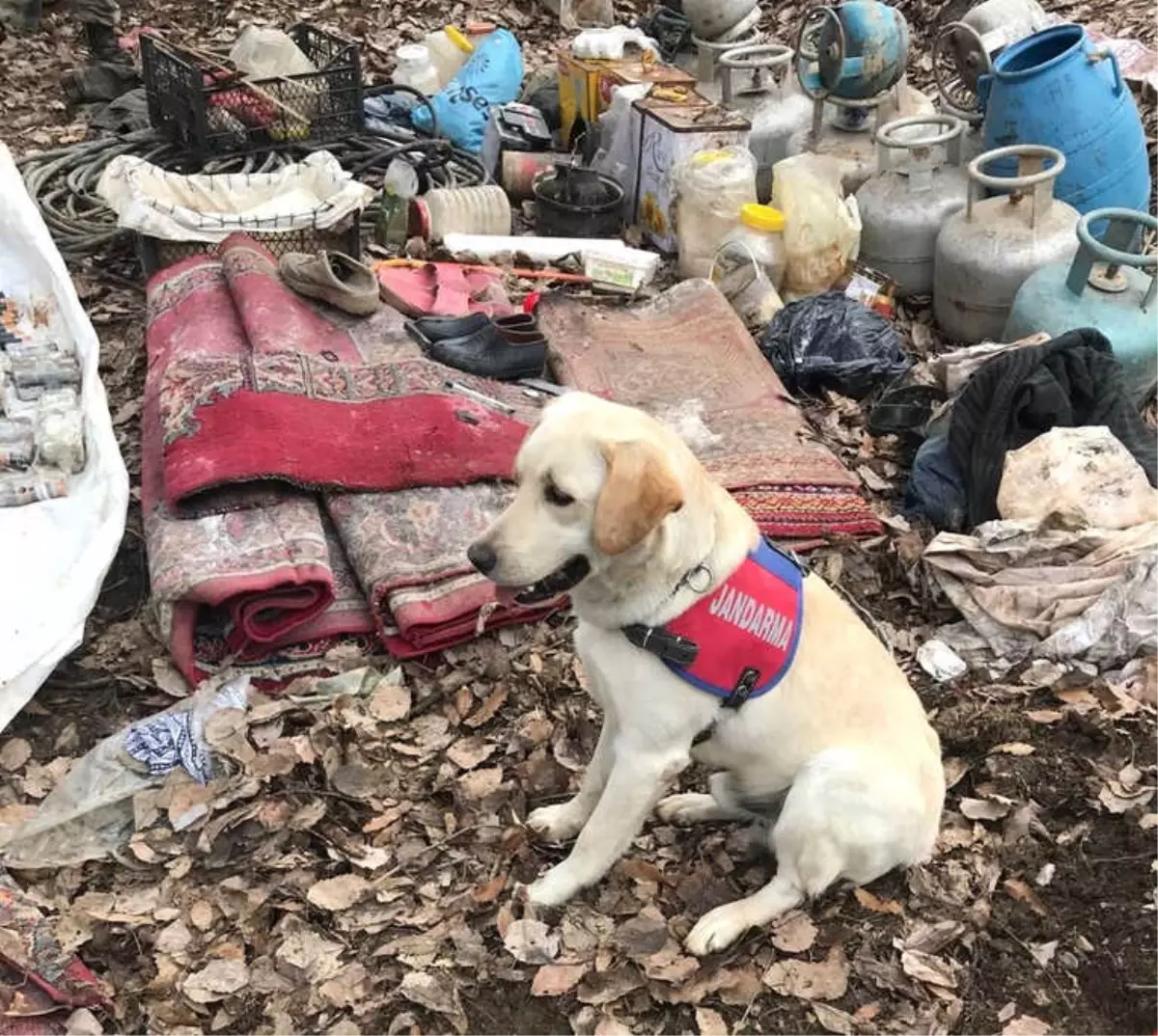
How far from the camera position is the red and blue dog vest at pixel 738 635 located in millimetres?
2852

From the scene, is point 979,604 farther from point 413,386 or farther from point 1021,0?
point 1021,0

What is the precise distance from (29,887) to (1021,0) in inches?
328

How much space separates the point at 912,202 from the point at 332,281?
147 inches

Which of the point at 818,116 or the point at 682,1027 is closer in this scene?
the point at 682,1027

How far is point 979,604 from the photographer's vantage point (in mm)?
4664

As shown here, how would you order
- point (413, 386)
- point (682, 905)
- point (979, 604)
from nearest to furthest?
point (682, 905), point (979, 604), point (413, 386)

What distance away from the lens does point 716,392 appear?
5945 millimetres

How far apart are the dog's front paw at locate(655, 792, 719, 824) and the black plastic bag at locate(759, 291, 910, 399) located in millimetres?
3222

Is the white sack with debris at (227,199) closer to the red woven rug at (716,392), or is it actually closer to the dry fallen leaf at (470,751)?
the red woven rug at (716,392)

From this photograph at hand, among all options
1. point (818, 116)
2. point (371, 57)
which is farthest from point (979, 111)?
point (371, 57)

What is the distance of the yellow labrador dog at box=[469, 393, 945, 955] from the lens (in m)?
2.68

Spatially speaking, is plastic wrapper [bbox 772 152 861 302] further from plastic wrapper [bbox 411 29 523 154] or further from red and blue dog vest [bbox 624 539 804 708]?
red and blue dog vest [bbox 624 539 804 708]

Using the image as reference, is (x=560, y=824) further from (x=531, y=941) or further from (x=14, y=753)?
(x=14, y=753)

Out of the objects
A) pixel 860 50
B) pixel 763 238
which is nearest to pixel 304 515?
pixel 763 238
